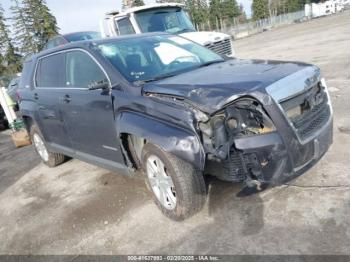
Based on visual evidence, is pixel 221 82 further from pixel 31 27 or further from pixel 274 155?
pixel 31 27

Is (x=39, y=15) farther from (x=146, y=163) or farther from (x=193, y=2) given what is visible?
(x=146, y=163)

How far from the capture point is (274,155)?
2959mm

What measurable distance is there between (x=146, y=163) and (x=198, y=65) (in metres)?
1.39

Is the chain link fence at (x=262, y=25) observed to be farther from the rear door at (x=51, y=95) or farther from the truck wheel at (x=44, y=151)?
the rear door at (x=51, y=95)

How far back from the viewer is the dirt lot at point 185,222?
3035mm

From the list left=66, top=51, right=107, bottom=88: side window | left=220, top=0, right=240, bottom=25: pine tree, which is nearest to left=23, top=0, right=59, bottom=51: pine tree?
left=220, top=0, right=240, bottom=25: pine tree

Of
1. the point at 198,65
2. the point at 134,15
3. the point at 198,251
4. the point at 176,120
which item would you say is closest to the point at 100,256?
the point at 198,251

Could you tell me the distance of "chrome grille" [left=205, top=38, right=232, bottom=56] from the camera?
29.8 ft

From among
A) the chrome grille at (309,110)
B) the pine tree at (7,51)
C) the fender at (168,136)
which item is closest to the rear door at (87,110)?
the fender at (168,136)

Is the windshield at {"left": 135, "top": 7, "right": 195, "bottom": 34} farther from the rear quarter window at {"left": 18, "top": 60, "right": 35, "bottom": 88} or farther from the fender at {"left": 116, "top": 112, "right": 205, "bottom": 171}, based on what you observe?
the fender at {"left": 116, "top": 112, "right": 205, "bottom": 171}

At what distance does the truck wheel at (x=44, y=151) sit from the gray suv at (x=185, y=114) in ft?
4.27

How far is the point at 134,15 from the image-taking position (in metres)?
9.37

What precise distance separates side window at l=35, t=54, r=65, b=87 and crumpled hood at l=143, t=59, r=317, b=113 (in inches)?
74.2

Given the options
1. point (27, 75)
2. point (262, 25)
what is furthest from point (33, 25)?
point (27, 75)
